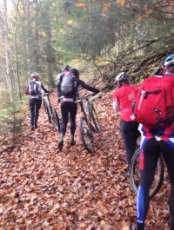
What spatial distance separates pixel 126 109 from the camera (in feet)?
23.2

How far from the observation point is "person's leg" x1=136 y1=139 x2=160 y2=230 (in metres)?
4.95

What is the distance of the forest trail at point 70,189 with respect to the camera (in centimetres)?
626

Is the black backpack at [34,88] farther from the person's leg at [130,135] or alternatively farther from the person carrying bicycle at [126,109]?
the person's leg at [130,135]

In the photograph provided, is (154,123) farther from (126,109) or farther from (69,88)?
(69,88)

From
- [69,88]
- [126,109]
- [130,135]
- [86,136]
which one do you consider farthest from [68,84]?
[130,135]

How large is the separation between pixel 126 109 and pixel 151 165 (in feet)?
7.36

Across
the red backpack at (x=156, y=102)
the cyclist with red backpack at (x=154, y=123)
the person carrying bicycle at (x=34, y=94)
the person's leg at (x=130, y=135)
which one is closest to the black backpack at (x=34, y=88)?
the person carrying bicycle at (x=34, y=94)

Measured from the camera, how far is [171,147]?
4824 millimetres

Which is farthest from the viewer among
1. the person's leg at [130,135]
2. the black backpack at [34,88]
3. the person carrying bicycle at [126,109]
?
the black backpack at [34,88]

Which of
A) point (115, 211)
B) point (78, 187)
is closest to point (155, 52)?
point (78, 187)

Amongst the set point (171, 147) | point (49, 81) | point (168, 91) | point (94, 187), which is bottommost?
point (49, 81)

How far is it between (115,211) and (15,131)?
745cm

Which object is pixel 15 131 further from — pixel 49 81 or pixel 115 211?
pixel 49 81

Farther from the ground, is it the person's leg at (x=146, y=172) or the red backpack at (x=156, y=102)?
the red backpack at (x=156, y=102)
